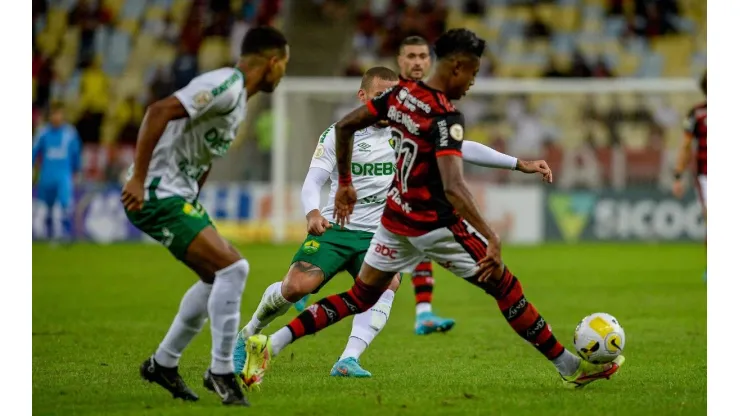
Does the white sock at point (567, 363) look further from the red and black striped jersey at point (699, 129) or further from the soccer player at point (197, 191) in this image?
the red and black striped jersey at point (699, 129)

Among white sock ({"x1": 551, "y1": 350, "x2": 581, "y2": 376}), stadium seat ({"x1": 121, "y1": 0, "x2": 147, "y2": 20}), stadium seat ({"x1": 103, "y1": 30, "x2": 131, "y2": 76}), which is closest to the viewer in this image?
white sock ({"x1": 551, "y1": 350, "x2": 581, "y2": 376})

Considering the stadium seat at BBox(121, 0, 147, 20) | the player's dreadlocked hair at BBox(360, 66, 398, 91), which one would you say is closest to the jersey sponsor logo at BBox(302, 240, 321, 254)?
the player's dreadlocked hair at BBox(360, 66, 398, 91)

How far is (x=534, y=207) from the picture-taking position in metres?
23.7

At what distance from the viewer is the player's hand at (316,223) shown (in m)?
7.54

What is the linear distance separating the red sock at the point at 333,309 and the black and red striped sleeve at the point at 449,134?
1156 mm

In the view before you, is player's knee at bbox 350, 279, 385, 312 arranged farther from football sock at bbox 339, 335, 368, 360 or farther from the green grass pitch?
football sock at bbox 339, 335, 368, 360

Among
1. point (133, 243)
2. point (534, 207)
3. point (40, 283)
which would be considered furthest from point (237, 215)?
point (40, 283)

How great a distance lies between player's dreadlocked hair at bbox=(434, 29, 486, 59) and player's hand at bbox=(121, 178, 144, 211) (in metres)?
1.76

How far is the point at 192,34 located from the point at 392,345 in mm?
19437

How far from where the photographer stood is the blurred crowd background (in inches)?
956

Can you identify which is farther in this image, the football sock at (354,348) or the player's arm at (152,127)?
the football sock at (354,348)

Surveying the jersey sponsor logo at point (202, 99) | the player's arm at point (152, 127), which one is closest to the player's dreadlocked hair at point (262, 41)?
the jersey sponsor logo at point (202, 99)
